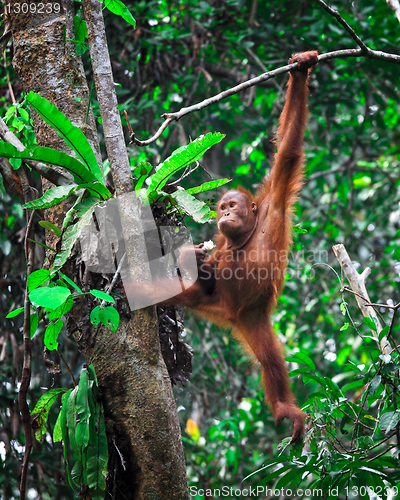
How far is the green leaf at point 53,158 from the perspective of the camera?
79.5 inches

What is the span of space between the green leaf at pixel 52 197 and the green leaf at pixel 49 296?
1.46ft

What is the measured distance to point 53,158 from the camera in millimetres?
2109

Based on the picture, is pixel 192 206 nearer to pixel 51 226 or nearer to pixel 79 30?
pixel 51 226

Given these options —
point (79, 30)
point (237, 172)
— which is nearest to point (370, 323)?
point (79, 30)

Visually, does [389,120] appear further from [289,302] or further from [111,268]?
[111,268]

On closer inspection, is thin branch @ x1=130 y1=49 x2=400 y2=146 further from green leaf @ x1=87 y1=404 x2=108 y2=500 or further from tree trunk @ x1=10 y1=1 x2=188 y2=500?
green leaf @ x1=87 y1=404 x2=108 y2=500

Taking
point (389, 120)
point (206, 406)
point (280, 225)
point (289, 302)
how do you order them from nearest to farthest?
point (280, 225), point (206, 406), point (289, 302), point (389, 120)

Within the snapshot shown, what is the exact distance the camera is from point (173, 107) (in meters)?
5.12

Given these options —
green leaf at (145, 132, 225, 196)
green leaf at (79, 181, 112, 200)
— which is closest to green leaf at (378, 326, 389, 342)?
green leaf at (145, 132, 225, 196)

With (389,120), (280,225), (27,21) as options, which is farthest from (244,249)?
(389,120)

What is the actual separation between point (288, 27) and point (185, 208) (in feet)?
12.2

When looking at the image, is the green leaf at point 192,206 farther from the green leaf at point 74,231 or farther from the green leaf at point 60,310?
the green leaf at point 60,310

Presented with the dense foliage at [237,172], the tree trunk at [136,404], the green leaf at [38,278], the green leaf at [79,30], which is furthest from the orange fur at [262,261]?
the green leaf at [79,30]

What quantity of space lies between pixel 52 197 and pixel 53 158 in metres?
0.18
